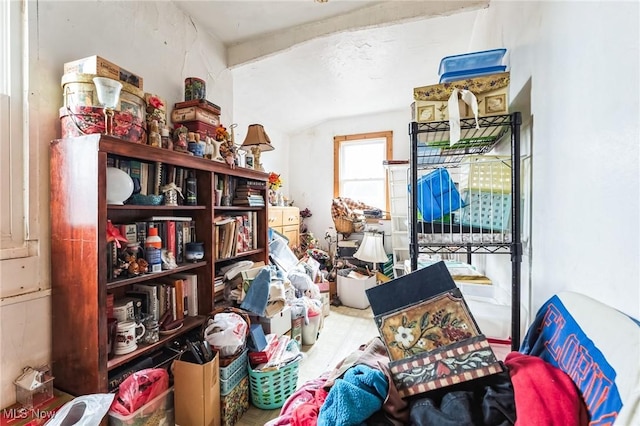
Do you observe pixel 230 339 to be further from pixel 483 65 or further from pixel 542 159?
pixel 483 65

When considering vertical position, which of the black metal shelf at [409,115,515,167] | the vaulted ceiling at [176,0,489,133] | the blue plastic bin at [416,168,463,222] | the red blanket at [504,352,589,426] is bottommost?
the red blanket at [504,352,589,426]

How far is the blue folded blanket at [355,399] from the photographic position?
0.62 m

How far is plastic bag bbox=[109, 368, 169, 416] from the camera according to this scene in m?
1.17

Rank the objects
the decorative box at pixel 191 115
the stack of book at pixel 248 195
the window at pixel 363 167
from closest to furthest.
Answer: the decorative box at pixel 191 115 < the stack of book at pixel 248 195 < the window at pixel 363 167

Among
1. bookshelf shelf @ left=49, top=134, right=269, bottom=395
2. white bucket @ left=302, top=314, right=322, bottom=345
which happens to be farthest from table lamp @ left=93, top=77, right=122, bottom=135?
white bucket @ left=302, top=314, right=322, bottom=345

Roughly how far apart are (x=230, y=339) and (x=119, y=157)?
114 centimetres

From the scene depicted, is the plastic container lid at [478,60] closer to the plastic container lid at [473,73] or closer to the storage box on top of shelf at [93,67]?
the plastic container lid at [473,73]

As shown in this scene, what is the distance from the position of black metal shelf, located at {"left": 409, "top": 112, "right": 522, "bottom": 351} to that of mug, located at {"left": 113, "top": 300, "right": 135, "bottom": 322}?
4.54 ft

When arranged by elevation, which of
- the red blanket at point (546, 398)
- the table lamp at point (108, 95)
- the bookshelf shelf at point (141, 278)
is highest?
the table lamp at point (108, 95)

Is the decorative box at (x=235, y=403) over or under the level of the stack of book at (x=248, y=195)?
under

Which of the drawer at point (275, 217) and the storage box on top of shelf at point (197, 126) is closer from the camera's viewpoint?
the storage box on top of shelf at point (197, 126)

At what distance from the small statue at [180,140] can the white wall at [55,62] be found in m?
0.36

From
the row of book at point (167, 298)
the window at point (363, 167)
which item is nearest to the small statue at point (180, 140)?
the row of book at point (167, 298)

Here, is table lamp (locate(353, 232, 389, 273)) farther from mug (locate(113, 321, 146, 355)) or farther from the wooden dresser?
mug (locate(113, 321, 146, 355))
